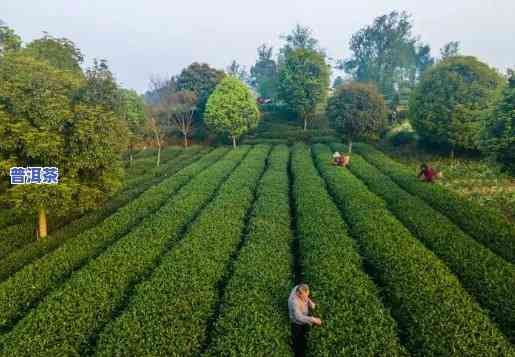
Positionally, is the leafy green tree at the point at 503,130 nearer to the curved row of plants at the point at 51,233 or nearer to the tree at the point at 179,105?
the curved row of plants at the point at 51,233

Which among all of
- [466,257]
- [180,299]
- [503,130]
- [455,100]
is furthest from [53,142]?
[455,100]

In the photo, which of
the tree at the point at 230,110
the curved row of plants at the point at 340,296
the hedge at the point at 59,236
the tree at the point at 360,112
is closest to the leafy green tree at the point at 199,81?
the tree at the point at 230,110

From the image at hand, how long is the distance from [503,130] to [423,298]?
11689 mm

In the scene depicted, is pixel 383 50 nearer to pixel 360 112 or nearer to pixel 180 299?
pixel 360 112

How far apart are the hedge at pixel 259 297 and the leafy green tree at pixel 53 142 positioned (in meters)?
8.12

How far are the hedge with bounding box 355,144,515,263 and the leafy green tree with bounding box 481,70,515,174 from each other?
9.18 ft

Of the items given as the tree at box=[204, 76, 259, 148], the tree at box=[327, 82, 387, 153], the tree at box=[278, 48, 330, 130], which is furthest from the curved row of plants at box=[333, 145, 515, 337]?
the tree at box=[278, 48, 330, 130]

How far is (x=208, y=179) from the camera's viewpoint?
22.5 meters

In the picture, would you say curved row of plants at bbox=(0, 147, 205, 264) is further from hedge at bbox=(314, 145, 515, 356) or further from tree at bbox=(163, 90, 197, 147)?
tree at bbox=(163, 90, 197, 147)

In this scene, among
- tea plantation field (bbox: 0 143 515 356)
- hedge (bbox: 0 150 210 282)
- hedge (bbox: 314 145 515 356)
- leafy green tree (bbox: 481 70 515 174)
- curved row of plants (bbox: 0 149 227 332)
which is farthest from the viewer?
leafy green tree (bbox: 481 70 515 174)

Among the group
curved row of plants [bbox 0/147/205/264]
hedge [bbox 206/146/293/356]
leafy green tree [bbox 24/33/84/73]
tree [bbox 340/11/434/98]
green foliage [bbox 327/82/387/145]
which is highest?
tree [bbox 340/11/434/98]

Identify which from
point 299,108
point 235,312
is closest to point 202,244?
point 235,312

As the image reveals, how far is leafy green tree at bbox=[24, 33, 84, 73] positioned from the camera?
1220 inches

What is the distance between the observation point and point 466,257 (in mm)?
10328
